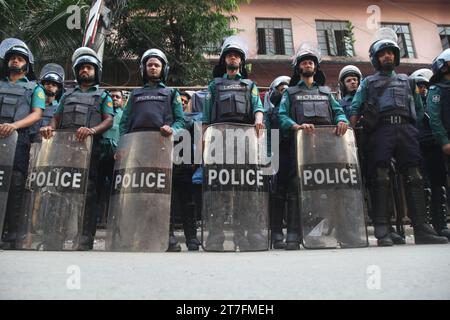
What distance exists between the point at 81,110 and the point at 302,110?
1911 millimetres

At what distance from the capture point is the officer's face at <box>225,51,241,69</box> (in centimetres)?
335

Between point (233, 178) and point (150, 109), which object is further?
point (150, 109)

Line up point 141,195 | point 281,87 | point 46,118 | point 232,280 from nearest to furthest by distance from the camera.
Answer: point 232,280, point 141,195, point 46,118, point 281,87

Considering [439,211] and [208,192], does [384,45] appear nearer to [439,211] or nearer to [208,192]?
[439,211]

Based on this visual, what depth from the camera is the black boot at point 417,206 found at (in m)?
2.92

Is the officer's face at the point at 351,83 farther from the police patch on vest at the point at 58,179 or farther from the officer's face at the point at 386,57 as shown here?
the police patch on vest at the point at 58,179

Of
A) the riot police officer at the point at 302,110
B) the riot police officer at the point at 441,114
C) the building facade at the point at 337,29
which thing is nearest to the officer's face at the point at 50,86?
the riot police officer at the point at 302,110

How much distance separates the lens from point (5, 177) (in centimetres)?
283

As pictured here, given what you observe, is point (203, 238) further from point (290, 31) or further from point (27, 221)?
point (290, 31)

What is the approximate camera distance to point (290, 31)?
1342 centimetres

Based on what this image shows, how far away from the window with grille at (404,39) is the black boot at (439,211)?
11592 millimetres

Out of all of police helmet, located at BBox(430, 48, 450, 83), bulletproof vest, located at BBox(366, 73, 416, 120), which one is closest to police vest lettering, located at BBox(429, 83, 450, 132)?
police helmet, located at BBox(430, 48, 450, 83)

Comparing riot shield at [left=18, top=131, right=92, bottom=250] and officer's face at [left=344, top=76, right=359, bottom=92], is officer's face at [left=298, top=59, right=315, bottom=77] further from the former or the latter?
riot shield at [left=18, top=131, right=92, bottom=250]

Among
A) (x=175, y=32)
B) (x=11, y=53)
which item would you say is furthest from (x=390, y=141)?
(x=175, y=32)
